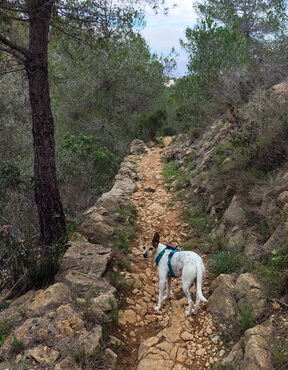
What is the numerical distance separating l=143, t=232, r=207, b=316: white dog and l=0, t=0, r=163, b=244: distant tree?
2.07 m

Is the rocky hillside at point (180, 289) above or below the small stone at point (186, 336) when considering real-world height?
above

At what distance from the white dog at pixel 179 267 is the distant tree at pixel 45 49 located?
2.07 meters

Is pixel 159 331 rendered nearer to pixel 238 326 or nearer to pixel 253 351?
pixel 238 326

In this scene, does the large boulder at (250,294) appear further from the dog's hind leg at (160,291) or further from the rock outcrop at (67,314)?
the rock outcrop at (67,314)

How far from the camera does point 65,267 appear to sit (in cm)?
454

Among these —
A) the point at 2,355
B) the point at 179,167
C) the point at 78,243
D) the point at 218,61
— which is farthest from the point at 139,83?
the point at 2,355

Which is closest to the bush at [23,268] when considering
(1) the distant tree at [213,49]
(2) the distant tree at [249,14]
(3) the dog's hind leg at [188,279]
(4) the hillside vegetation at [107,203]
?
(4) the hillside vegetation at [107,203]

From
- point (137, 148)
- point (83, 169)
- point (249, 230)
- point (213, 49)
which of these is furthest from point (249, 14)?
point (249, 230)

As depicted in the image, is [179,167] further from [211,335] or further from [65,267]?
[211,335]

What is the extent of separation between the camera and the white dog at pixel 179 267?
3.81 m

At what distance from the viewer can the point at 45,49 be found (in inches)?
196

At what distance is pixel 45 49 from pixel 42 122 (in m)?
1.28

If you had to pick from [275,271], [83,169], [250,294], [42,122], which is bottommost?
[250,294]

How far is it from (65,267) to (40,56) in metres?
3.54
